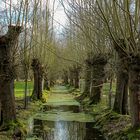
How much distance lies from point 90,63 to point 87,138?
15001 mm

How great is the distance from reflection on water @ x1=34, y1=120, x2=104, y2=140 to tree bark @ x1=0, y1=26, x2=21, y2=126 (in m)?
1.87

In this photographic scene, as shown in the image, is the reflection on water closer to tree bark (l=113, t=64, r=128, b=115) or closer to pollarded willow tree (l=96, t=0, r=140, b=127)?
tree bark (l=113, t=64, r=128, b=115)

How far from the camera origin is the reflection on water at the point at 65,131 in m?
18.8

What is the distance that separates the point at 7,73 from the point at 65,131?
14.9 feet

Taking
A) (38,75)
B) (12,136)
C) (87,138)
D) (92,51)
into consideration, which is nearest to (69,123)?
(87,138)

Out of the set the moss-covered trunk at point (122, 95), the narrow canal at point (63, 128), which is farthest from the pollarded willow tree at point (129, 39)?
the moss-covered trunk at point (122, 95)

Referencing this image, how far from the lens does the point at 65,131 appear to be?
20.6 m

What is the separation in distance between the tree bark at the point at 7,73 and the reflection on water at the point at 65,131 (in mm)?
1872

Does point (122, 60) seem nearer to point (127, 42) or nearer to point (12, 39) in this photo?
point (127, 42)

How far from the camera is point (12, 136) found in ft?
56.1

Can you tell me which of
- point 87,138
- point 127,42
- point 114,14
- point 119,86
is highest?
point 114,14

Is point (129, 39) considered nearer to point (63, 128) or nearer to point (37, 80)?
point (63, 128)

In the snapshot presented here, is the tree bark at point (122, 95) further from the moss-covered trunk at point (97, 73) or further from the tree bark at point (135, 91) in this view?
the moss-covered trunk at point (97, 73)

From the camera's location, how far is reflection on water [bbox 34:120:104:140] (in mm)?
18797
